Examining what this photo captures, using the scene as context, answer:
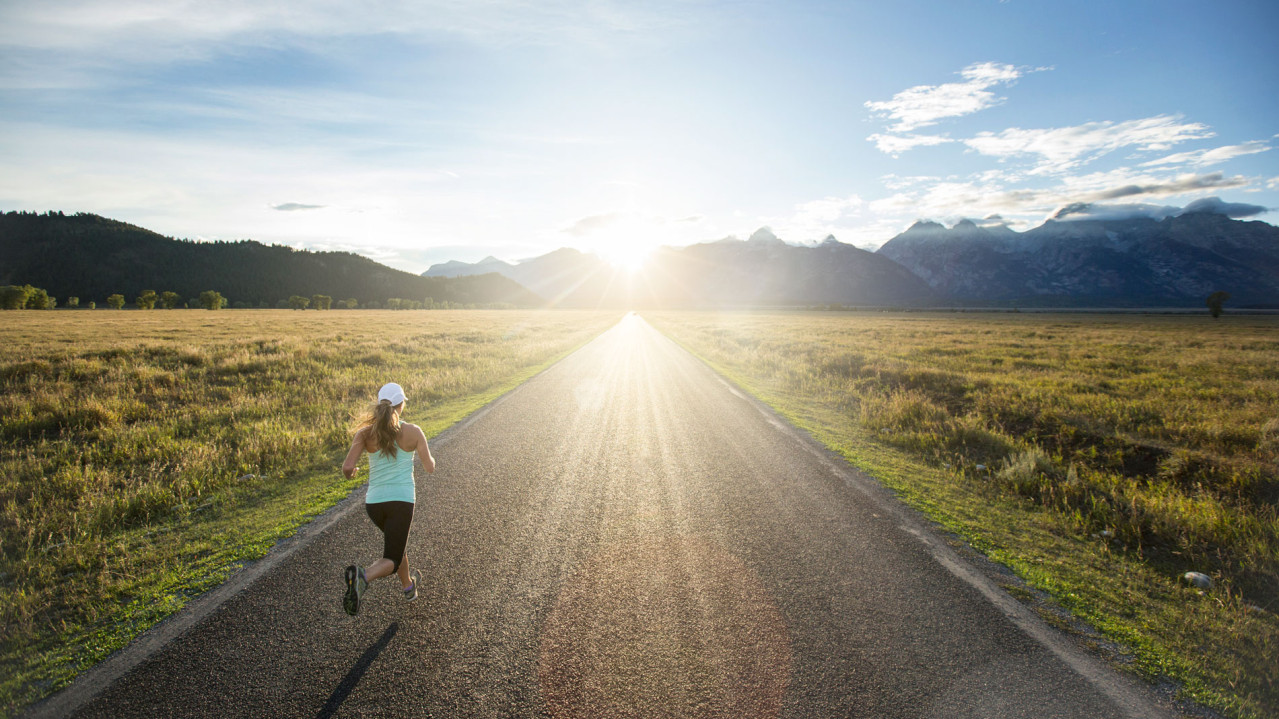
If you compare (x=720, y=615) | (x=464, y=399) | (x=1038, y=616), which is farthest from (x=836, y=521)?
(x=464, y=399)

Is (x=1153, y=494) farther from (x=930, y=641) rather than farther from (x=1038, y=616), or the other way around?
(x=930, y=641)

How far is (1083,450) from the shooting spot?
9242 mm

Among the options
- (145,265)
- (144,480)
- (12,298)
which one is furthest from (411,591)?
(145,265)

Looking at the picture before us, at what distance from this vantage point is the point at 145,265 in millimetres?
133625

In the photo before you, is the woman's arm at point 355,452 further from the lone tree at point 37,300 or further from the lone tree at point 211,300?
the lone tree at point 37,300

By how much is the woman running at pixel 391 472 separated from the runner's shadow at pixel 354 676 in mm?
465

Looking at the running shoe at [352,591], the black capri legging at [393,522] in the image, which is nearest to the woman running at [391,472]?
the black capri legging at [393,522]

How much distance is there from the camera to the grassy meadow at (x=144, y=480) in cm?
394

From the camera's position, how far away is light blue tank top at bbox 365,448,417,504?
4.11m

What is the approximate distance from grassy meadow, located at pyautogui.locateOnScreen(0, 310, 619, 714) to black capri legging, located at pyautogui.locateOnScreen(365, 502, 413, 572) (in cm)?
179

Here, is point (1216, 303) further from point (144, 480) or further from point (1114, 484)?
point (144, 480)

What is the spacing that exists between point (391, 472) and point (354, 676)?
150 cm

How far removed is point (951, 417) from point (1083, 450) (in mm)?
2525

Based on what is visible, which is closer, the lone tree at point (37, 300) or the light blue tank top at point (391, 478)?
the light blue tank top at point (391, 478)
